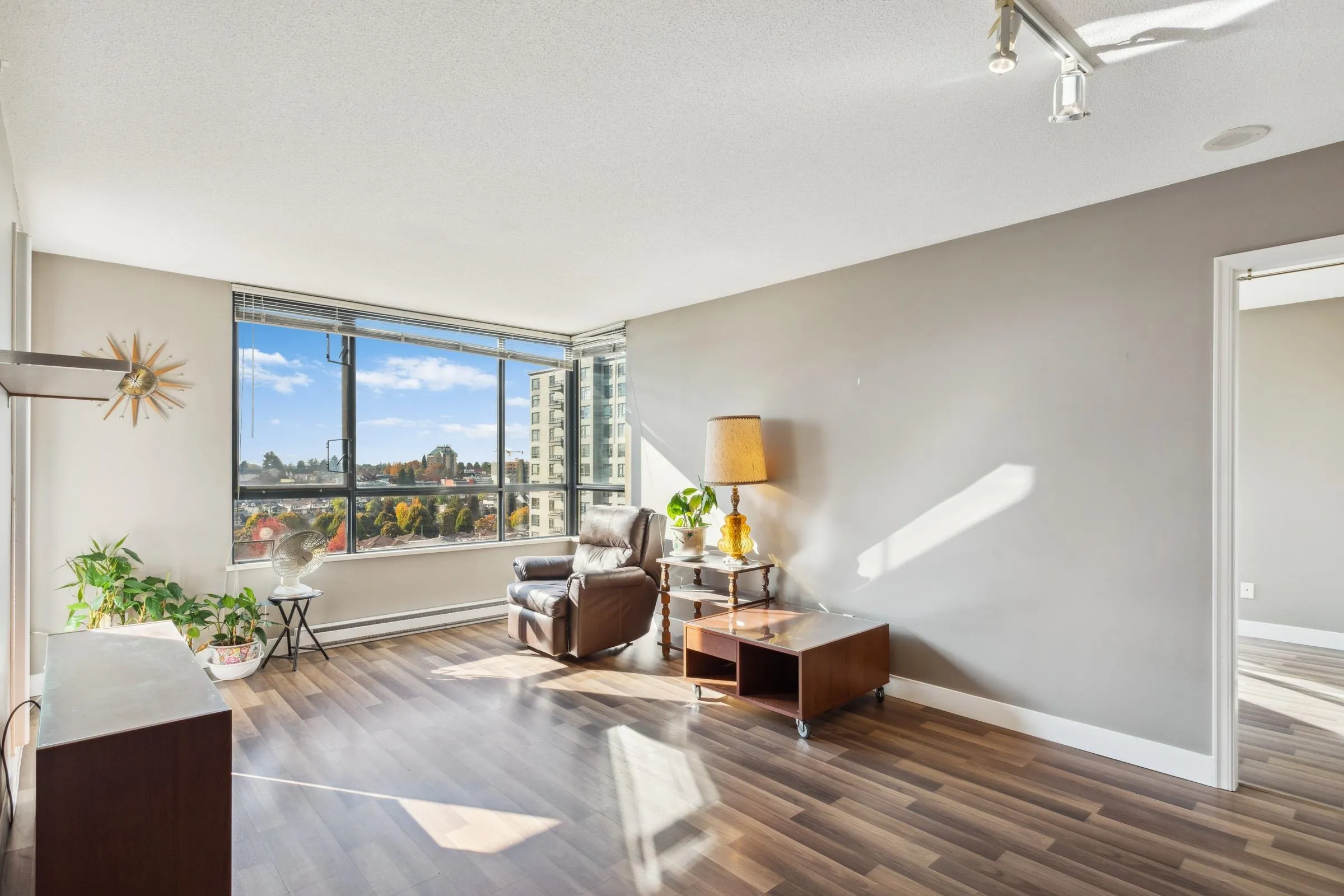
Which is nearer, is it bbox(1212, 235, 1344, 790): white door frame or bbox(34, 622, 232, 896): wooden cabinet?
bbox(34, 622, 232, 896): wooden cabinet

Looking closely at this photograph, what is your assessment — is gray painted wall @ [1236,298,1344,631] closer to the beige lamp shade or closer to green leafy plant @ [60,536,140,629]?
the beige lamp shade

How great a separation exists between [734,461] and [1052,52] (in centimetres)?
267

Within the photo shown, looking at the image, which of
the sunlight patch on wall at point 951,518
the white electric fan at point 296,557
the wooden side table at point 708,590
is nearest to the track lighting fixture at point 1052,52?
the sunlight patch on wall at point 951,518

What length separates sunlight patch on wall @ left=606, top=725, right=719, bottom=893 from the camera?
7.32ft

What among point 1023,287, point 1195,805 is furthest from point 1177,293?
point 1195,805

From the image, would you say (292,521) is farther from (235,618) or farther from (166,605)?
(166,605)

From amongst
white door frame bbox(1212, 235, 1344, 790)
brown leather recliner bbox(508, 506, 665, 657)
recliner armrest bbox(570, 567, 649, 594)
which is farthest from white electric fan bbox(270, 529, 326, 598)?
white door frame bbox(1212, 235, 1344, 790)

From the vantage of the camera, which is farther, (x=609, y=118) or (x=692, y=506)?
(x=692, y=506)

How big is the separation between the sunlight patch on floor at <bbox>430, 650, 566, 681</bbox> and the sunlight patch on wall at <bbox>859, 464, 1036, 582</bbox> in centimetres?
208

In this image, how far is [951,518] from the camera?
3.55 metres

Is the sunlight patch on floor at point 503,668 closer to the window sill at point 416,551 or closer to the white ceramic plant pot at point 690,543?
the white ceramic plant pot at point 690,543

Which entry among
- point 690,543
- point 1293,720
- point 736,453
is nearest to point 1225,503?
point 1293,720

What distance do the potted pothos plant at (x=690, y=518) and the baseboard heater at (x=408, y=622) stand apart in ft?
5.94

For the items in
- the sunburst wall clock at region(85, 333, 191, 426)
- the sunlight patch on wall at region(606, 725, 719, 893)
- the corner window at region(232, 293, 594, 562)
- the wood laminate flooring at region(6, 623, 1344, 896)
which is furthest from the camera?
the corner window at region(232, 293, 594, 562)
